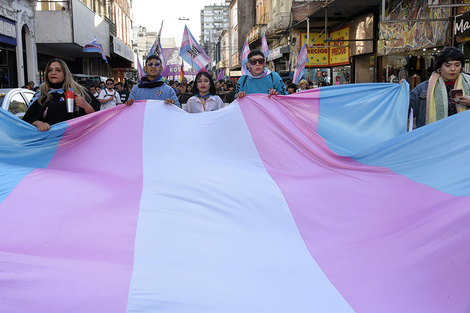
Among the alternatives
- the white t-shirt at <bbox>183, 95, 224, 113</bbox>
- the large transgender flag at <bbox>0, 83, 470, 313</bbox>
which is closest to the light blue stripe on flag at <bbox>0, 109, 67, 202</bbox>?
the large transgender flag at <bbox>0, 83, 470, 313</bbox>

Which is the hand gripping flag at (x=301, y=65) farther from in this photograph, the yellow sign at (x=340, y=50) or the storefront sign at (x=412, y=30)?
the yellow sign at (x=340, y=50)

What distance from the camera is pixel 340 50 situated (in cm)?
2122

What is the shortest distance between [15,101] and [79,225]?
17.9 feet

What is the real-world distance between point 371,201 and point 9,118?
358 cm

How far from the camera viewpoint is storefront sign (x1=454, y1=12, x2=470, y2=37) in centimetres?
1021

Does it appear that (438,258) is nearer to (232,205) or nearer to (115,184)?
(232,205)

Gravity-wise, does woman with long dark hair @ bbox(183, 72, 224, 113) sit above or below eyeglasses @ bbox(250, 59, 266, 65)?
below

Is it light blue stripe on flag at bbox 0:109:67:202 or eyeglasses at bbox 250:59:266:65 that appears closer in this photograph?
light blue stripe on flag at bbox 0:109:67:202

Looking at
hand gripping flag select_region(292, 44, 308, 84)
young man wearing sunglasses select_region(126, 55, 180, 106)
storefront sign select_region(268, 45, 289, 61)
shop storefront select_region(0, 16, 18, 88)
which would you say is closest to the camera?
young man wearing sunglasses select_region(126, 55, 180, 106)

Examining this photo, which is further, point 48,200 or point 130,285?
point 48,200

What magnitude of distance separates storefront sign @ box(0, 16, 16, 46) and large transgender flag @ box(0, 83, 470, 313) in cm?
1429

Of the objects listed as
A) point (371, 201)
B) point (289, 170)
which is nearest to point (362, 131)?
point (289, 170)

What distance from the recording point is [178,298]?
8.14 feet

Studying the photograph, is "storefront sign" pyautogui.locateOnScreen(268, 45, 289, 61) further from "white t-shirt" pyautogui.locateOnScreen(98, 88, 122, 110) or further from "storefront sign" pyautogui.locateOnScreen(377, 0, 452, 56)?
"white t-shirt" pyautogui.locateOnScreen(98, 88, 122, 110)
